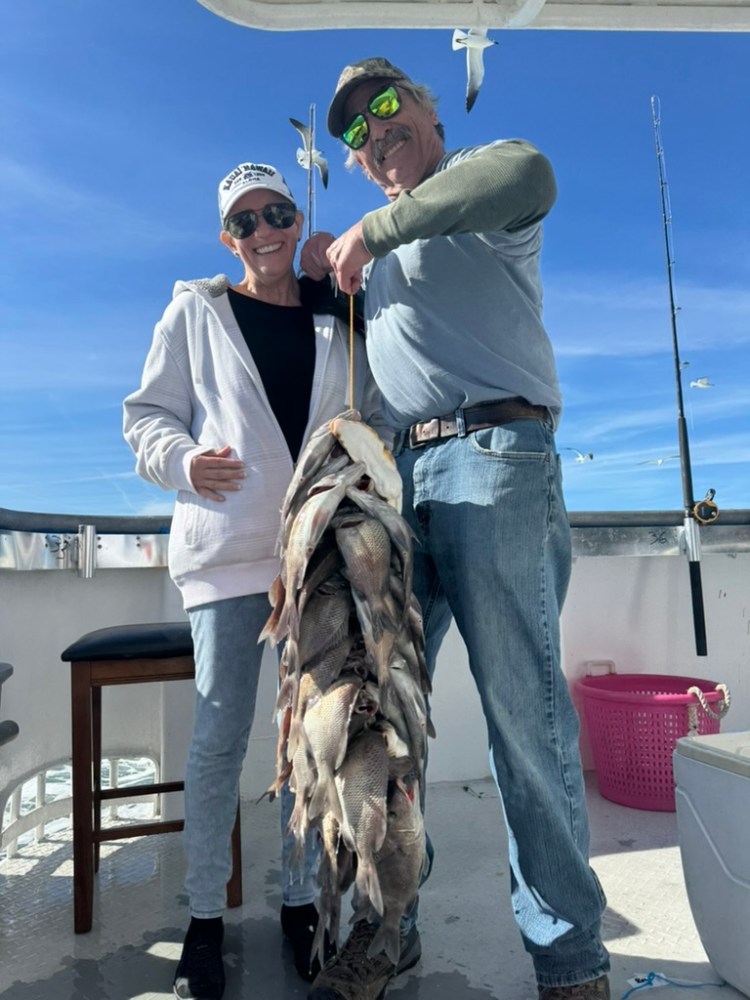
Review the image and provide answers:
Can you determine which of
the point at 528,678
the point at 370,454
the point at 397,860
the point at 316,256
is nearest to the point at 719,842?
the point at 528,678

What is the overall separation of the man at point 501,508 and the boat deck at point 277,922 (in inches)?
12.1

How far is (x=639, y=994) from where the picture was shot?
1697 mm

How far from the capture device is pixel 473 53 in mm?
2627

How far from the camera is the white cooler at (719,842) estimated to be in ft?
5.23

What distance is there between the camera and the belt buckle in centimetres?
165

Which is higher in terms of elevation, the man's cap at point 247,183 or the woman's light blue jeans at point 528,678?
the man's cap at point 247,183

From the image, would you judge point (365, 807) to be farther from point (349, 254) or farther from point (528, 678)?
point (349, 254)

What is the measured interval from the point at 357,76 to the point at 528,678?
1.45 m

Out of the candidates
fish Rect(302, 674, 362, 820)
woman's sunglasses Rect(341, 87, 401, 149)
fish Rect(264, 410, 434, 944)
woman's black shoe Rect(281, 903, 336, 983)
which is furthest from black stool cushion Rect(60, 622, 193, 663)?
woman's sunglasses Rect(341, 87, 401, 149)

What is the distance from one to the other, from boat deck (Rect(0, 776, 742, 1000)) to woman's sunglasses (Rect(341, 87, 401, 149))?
2.06 metres

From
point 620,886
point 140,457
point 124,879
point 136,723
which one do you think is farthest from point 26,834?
point 620,886

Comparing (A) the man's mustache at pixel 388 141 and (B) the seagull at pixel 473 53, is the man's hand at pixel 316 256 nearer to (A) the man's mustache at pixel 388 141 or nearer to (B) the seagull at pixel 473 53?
(A) the man's mustache at pixel 388 141

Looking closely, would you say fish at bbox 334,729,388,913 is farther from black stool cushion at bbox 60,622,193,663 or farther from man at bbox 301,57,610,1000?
black stool cushion at bbox 60,622,193,663

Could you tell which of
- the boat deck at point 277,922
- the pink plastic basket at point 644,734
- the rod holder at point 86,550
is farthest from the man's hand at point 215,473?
the pink plastic basket at point 644,734
